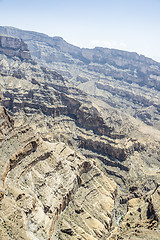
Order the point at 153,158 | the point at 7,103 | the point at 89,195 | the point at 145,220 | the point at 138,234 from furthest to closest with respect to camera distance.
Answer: the point at 7,103 < the point at 153,158 < the point at 89,195 < the point at 145,220 < the point at 138,234

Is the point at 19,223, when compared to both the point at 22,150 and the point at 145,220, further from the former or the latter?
the point at 145,220

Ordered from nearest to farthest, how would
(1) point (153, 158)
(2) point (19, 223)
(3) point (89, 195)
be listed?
(2) point (19, 223) → (3) point (89, 195) → (1) point (153, 158)

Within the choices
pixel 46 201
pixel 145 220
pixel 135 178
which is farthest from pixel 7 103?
pixel 145 220

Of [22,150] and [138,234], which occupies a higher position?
[22,150]

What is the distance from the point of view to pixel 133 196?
124188 mm

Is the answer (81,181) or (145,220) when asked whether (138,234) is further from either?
(81,181)

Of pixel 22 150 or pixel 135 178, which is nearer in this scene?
pixel 22 150

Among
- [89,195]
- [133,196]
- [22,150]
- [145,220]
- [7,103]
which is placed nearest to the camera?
[22,150]

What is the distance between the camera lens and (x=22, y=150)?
78062 mm

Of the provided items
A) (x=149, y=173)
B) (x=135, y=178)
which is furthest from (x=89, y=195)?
(x=149, y=173)

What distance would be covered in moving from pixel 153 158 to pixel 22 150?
129977 millimetres

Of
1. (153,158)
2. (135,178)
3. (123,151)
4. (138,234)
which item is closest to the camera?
(138,234)

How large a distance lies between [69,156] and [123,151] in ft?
229

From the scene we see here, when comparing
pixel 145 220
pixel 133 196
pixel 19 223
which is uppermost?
pixel 19 223
